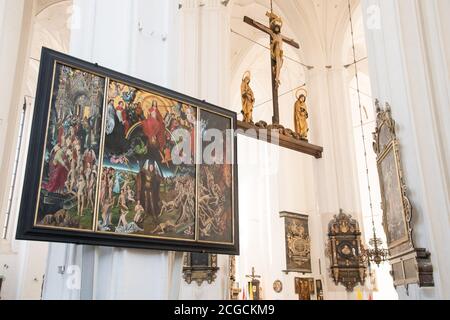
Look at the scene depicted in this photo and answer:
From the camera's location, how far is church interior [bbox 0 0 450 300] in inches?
154

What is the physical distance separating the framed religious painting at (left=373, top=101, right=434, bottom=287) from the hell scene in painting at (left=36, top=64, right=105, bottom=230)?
351 cm

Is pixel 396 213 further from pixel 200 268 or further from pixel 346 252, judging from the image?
pixel 346 252

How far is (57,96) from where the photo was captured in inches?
141

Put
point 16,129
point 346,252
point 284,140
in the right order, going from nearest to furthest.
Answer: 1. point 16,129
2. point 346,252
3. point 284,140

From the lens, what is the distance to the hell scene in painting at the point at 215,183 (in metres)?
4.32

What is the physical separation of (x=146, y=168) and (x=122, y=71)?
102 cm

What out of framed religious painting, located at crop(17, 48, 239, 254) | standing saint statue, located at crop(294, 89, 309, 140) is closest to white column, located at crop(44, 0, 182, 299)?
framed religious painting, located at crop(17, 48, 239, 254)

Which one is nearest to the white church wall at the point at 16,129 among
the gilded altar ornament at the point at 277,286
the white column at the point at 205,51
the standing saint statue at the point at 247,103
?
the white column at the point at 205,51

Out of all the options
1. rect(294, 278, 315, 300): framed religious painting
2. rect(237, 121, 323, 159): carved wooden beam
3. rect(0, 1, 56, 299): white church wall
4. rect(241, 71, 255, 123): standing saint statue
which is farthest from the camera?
rect(294, 278, 315, 300): framed religious painting

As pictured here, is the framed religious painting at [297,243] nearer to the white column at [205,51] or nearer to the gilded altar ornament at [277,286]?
the gilded altar ornament at [277,286]

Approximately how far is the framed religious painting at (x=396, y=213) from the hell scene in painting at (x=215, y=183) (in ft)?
6.99

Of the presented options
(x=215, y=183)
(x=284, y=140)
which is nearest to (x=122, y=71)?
(x=215, y=183)

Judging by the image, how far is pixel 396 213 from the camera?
558 cm

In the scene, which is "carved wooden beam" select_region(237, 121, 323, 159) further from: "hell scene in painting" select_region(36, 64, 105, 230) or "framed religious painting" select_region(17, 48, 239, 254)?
"hell scene in painting" select_region(36, 64, 105, 230)
